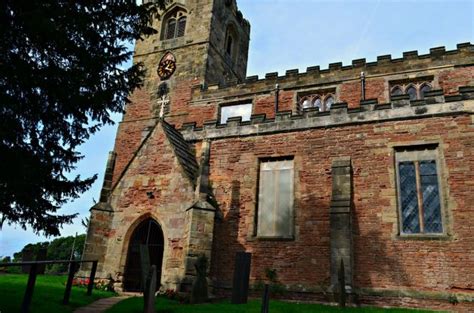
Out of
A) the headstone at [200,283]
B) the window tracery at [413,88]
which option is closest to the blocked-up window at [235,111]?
the window tracery at [413,88]

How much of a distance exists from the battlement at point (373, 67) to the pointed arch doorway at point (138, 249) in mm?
10651

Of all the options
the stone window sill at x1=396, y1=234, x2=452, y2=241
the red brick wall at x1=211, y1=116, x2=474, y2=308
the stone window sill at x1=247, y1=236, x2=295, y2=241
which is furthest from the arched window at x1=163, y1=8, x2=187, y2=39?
the stone window sill at x1=396, y1=234, x2=452, y2=241

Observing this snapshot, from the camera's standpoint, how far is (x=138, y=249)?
1511 cm

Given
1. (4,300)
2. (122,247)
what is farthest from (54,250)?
(4,300)

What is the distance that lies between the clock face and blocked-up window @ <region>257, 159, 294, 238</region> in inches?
529

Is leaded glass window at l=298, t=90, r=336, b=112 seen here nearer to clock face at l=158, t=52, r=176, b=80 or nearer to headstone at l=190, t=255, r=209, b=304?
clock face at l=158, t=52, r=176, b=80

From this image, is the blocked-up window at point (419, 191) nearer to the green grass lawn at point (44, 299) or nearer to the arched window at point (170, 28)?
the green grass lawn at point (44, 299)

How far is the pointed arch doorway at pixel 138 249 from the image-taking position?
14875mm

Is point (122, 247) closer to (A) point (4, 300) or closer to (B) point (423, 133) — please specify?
(A) point (4, 300)

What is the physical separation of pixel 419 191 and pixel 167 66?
1871 centimetres

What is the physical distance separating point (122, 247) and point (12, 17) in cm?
900

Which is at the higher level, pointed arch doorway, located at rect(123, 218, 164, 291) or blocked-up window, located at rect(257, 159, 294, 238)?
blocked-up window, located at rect(257, 159, 294, 238)

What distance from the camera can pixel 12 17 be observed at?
27.2ft

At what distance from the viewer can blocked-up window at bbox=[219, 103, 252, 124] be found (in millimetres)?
22406
